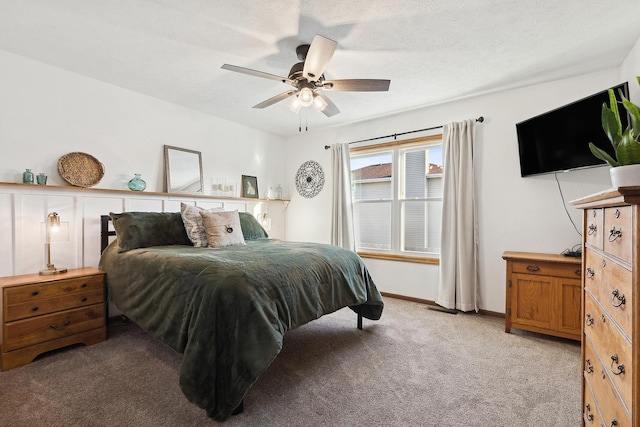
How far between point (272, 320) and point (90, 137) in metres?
2.85

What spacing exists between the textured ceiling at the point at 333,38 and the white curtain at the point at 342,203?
4.66 ft

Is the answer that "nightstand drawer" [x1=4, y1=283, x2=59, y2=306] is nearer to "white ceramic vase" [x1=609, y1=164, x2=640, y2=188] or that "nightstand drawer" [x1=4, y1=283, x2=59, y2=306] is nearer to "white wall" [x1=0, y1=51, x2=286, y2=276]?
"white wall" [x1=0, y1=51, x2=286, y2=276]

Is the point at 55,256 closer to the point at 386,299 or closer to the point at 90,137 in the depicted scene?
the point at 90,137

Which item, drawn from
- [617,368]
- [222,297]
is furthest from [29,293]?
[617,368]

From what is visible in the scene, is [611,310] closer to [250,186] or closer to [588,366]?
[588,366]

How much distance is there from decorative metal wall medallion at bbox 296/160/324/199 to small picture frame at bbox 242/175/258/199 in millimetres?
775

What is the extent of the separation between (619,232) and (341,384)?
1.70m

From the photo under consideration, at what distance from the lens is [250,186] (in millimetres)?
4734

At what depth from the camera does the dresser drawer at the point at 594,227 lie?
1.16 m

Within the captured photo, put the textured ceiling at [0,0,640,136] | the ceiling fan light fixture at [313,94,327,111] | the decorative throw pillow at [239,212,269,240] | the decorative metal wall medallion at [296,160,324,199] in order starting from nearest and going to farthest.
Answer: the textured ceiling at [0,0,640,136], the ceiling fan light fixture at [313,94,327,111], the decorative throw pillow at [239,212,269,240], the decorative metal wall medallion at [296,160,324,199]

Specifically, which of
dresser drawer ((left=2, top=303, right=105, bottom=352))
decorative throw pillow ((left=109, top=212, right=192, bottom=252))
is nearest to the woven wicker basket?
decorative throw pillow ((left=109, top=212, right=192, bottom=252))

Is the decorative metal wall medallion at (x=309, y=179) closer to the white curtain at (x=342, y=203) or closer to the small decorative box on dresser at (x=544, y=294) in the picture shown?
the white curtain at (x=342, y=203)

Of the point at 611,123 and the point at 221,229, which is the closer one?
the point at 611,123

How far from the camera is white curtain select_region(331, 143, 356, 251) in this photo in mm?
4473
